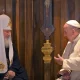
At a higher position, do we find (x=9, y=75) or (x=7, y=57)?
(x=7, y=57)

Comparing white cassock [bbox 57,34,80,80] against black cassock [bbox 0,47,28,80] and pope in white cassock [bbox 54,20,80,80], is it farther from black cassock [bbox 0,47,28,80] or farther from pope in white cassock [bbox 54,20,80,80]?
black cassock [bbox 0,47,28,80]

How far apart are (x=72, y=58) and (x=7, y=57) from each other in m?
0.86

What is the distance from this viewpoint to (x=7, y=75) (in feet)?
9.66

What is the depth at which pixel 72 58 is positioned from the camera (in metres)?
2.73

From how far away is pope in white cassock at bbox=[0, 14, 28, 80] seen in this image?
2.96m

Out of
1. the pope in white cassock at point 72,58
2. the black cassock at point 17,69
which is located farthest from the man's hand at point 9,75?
the pope in white cassock at point 72,58

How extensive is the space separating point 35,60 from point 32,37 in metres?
0.34

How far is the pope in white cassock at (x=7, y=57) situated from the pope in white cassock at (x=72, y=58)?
56 cm

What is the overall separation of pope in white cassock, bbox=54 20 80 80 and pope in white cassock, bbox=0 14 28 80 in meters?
0.56

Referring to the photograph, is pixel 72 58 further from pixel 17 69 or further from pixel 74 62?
pixel 17 69

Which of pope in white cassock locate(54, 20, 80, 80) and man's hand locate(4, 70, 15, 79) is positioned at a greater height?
pope in white cassock locate(54, 20, 80, 80)

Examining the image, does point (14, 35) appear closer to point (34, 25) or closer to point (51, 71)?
point (34, 25)

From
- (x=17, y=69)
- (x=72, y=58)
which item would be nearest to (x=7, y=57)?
(x=17, y=69)

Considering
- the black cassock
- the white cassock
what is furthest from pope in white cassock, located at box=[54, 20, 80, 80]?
the black cassock
